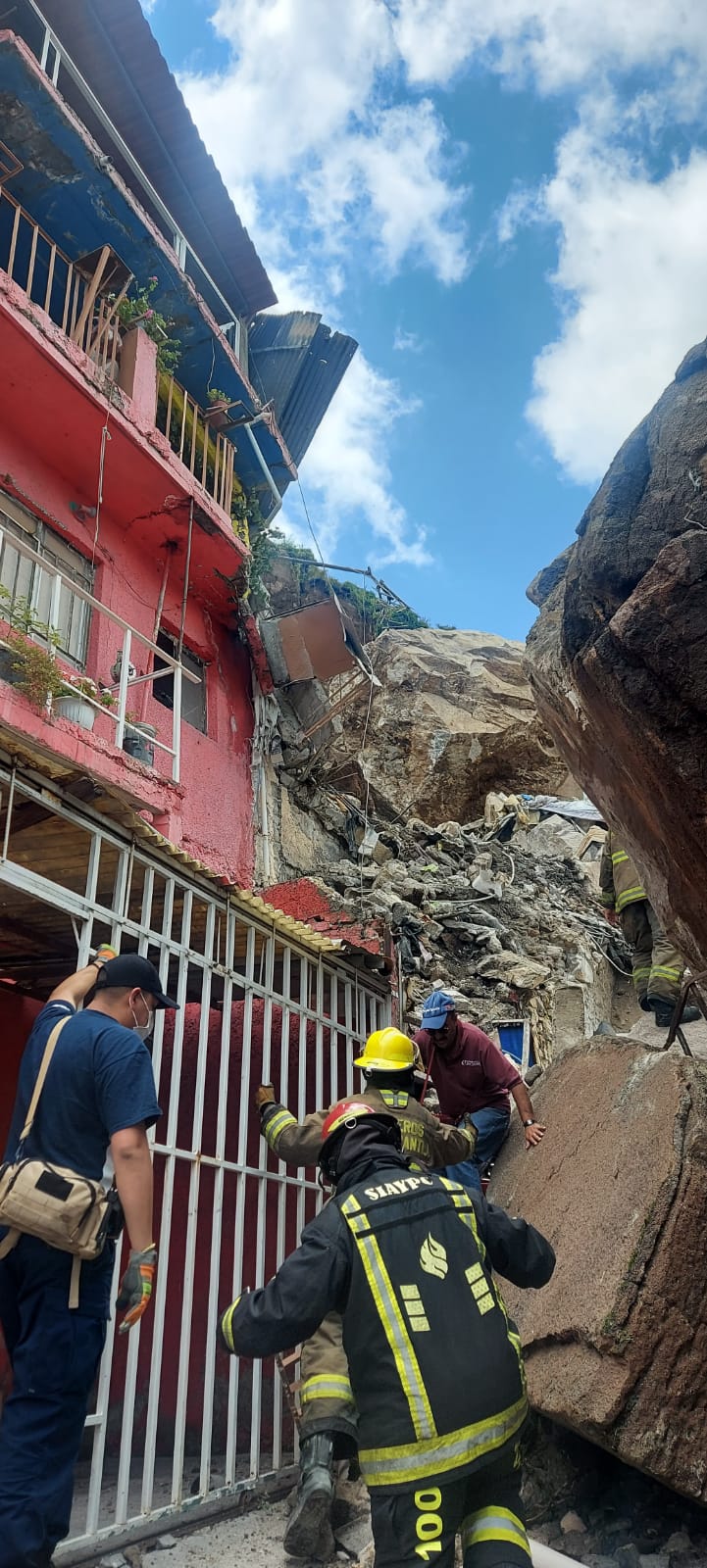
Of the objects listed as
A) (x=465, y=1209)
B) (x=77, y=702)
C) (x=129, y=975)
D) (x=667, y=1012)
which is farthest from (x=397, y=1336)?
(x=77, y=702)

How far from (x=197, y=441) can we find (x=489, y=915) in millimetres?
7204

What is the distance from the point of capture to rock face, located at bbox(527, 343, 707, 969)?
262cm

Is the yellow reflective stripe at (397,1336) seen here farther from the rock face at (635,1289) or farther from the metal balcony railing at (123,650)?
the metal balcony railing at (123,650)

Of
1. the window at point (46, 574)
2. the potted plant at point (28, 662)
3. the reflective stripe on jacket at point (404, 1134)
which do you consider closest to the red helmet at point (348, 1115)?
the reflective stripe on jacket at point (404, 1134)

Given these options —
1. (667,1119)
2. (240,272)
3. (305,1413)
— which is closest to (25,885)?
(305,1413)

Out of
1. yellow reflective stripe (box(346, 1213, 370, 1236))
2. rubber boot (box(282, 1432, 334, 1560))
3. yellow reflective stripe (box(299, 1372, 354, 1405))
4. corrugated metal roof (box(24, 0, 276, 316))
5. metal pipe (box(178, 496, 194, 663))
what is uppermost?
corrugated metal roof (box(24, 0, 276, 316))

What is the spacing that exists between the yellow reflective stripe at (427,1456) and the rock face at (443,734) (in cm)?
1713

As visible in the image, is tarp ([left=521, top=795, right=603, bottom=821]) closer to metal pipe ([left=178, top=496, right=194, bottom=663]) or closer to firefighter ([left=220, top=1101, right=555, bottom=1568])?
metal pipe ([left=178, top=496, right=194, bottom=663])

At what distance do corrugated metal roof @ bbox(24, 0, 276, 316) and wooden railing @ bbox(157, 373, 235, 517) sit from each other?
2799 millimetres

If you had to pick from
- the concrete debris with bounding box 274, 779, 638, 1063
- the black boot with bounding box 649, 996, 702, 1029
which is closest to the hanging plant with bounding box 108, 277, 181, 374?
the concrete debris with bounding box 274, 779, 638, 1063

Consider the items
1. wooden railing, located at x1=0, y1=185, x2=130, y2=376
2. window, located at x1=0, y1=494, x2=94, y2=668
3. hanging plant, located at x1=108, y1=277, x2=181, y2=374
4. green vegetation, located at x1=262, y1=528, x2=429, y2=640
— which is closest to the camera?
window, located at x1=0, y1=494, x2=94, y2=668

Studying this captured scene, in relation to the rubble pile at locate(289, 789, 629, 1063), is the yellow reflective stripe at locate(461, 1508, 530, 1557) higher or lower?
lower

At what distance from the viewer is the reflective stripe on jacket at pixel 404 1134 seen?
4066 millimetres

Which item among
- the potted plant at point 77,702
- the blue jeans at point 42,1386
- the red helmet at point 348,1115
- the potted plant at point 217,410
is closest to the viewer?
the blue jeans at point 42,1386
